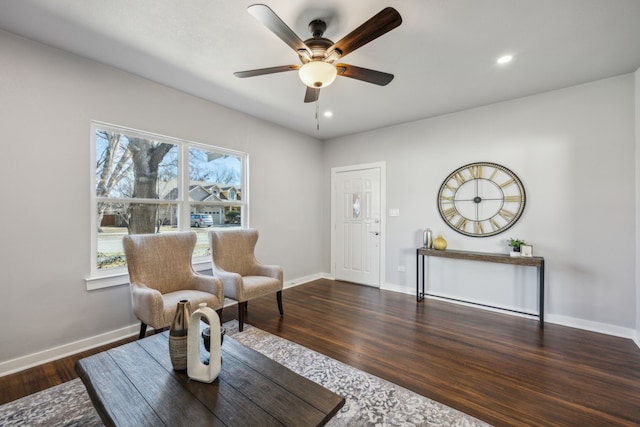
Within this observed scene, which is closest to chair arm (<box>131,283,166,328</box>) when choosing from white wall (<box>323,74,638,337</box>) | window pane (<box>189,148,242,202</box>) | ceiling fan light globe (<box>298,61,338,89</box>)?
window pane (<box>189,148,242,202</box>)

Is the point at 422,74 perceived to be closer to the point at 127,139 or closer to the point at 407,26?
the point at 407,26

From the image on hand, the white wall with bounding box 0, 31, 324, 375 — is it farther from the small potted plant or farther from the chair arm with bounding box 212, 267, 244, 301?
the small potted plant

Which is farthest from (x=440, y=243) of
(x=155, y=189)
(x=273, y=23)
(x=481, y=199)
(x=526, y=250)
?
(x=155, y=189)

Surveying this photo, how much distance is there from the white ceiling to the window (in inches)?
27.7

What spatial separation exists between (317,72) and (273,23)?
44cm

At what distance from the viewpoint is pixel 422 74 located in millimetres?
2785

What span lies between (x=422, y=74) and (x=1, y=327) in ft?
13.8

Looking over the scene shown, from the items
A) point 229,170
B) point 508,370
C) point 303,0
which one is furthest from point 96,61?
point 508,370

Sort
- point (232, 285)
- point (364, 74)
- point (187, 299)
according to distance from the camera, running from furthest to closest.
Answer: point (232, 285) → point (187, 299) → point (364, 74)

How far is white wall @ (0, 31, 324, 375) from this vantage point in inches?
85.5

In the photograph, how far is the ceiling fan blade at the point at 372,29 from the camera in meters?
1.54

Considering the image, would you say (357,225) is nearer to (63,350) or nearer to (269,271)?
(269,271)

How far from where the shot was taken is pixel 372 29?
168 centimetres

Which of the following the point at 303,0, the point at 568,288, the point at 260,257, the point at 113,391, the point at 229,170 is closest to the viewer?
the point at 113,391
